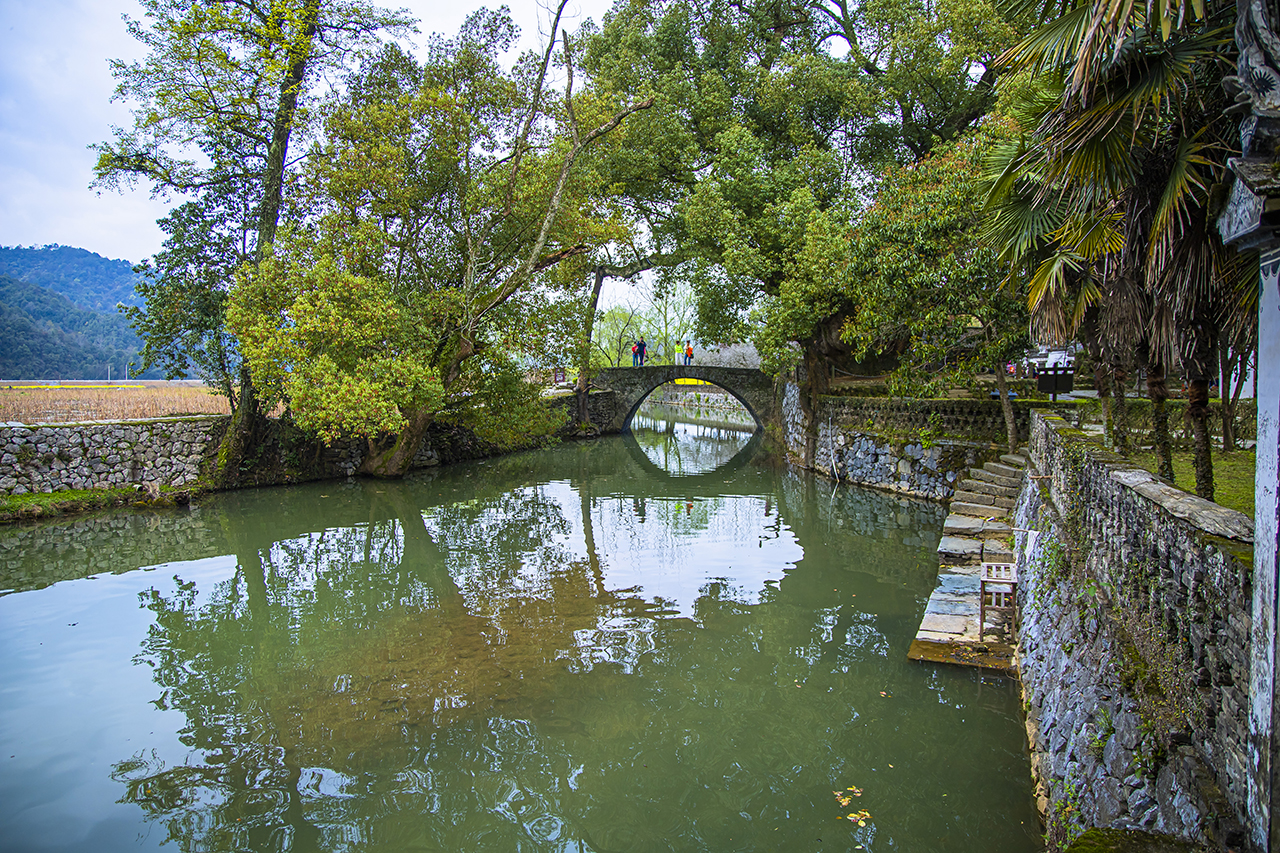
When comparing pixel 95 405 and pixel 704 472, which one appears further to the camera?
pixel 704 472

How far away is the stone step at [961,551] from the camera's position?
8.32 metres

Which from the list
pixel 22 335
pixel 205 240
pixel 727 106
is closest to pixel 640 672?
pixel 205 240

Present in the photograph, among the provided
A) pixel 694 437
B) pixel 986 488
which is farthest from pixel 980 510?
pixel 694 437

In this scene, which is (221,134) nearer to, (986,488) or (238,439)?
(238,439)

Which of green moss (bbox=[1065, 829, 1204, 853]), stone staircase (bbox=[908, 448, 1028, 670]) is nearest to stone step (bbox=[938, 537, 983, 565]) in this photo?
stone staircase (bbox=[908, 448, 1028, 670])

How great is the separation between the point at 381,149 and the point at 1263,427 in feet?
49.8

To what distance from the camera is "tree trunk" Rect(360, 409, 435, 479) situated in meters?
17.4

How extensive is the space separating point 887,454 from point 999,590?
28.4 ft

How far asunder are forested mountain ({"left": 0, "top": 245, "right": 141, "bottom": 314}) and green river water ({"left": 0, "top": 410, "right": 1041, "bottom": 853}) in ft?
284

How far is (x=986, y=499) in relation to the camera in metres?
11.4

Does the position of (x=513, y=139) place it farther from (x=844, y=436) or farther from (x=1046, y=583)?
(x=1046, y=583)

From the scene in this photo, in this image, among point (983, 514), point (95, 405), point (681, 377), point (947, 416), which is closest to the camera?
point (983, 514)

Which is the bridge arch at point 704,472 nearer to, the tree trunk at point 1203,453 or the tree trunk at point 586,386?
the tree trunk at point 586,386

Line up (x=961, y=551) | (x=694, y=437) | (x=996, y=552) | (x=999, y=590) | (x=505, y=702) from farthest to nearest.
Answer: (x=694, y=437), (x=961, y=551), (x=996, y=552), (x=999, y=590), (x=505, y=702)
